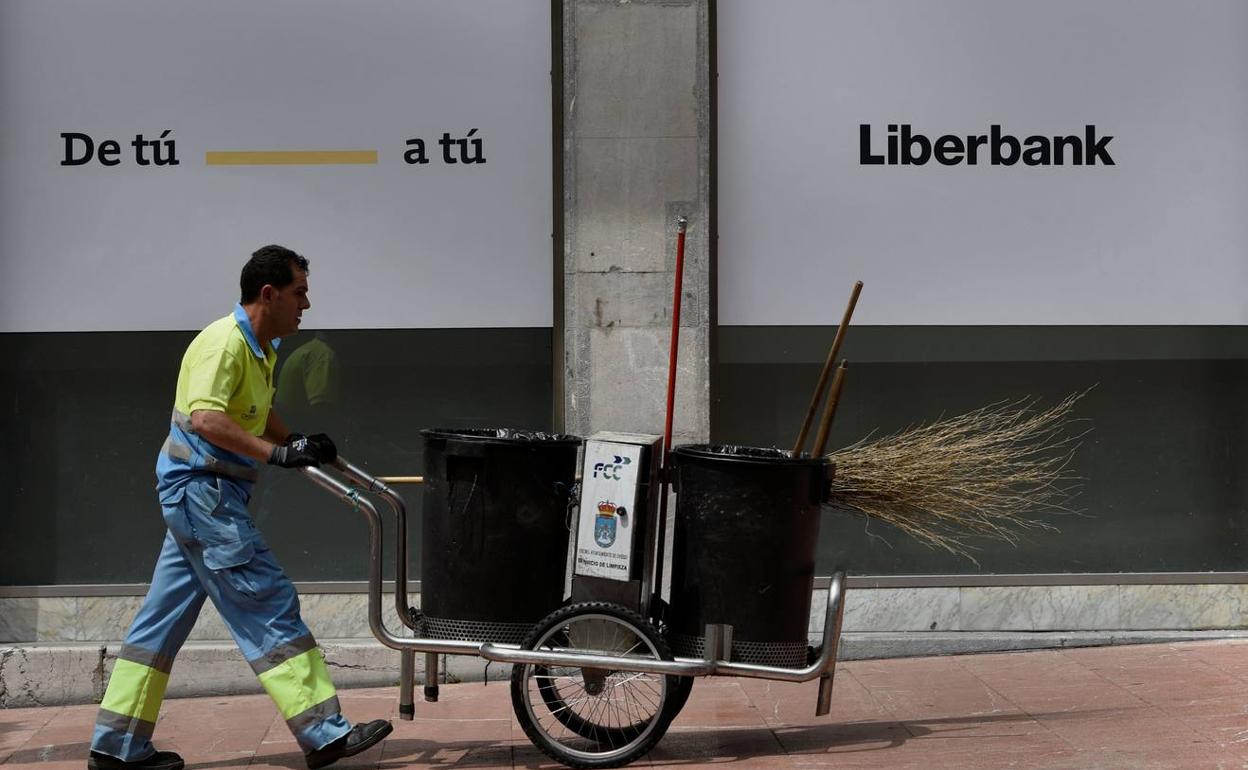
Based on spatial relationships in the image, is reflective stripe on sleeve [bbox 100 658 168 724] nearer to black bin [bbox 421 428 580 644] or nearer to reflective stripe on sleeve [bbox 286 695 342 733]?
reflective stripe on sleeve [bbox 286 695 342 733]

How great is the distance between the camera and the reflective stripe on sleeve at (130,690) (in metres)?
5.16

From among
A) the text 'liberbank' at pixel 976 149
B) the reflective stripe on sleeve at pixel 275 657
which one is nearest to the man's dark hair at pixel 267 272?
the reflective stripe on sleeve at pixel 275 657

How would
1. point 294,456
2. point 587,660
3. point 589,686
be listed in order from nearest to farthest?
1. point 294,456
2. point 587,660
3. point 589,686

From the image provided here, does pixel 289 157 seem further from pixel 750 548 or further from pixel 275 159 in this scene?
pixel 750 548

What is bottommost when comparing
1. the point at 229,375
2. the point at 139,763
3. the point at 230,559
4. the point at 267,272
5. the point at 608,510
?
the point at 139,763

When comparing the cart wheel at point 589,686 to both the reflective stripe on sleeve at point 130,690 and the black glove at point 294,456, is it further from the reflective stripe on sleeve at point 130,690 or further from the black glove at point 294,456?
the reflective stripe on sleeve at point 130,690

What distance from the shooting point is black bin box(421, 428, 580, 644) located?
517 cm

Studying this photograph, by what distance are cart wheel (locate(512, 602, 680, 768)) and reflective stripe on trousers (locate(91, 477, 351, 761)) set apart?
0.68m

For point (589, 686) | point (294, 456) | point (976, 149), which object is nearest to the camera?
point (294, 456)

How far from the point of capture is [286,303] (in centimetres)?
527

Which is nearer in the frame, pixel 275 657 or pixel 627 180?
pixel 275 657

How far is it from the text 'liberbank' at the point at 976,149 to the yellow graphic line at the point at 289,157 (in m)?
2.48

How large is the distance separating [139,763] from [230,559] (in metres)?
0.85

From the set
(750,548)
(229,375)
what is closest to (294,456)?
(229,375)
